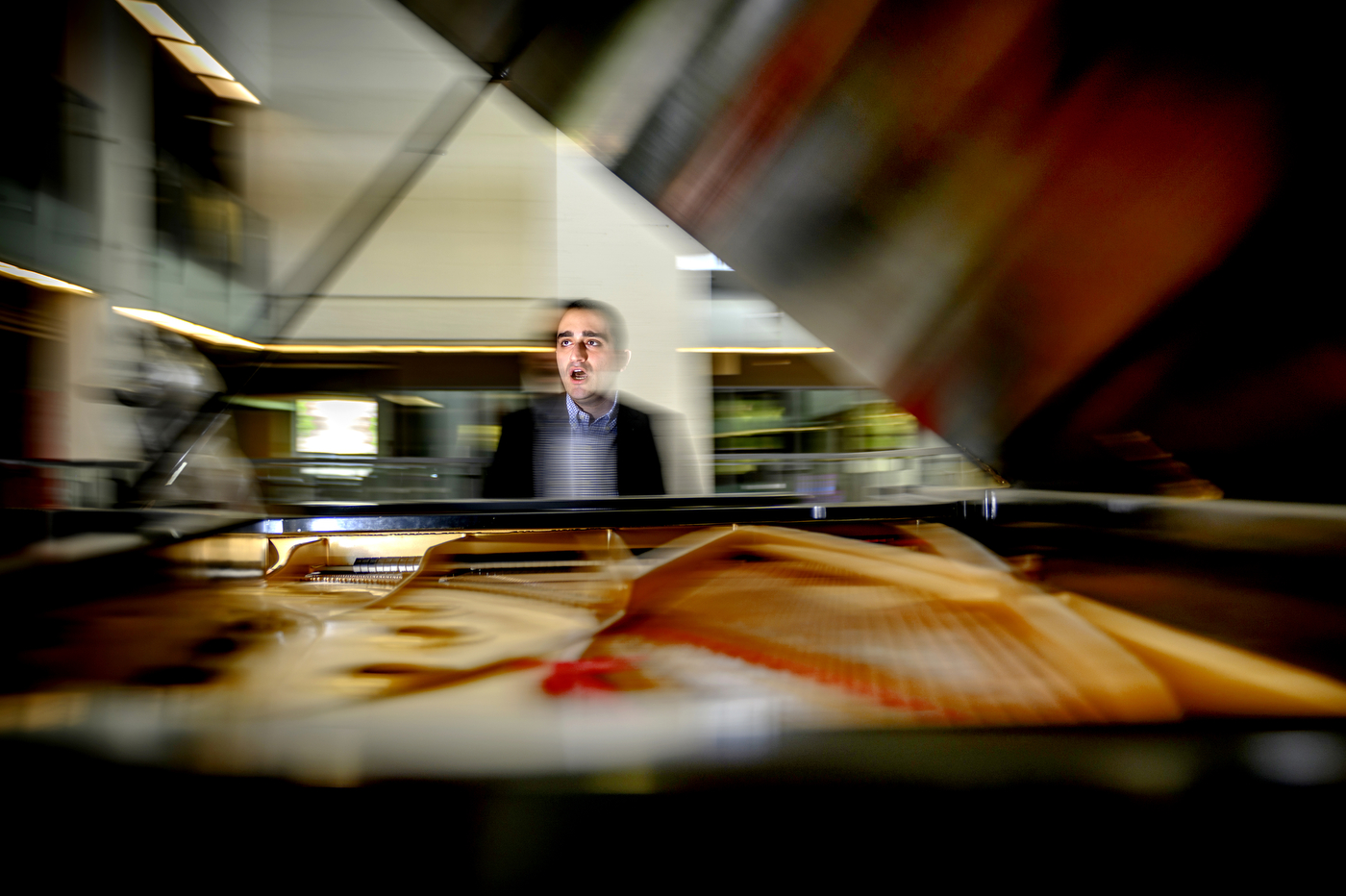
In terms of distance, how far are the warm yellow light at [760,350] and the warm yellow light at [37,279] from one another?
4.61 metres

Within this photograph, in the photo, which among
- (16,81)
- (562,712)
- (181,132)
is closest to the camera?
(562,712)

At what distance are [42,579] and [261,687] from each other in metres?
0.51

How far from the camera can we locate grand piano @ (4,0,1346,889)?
0.41m

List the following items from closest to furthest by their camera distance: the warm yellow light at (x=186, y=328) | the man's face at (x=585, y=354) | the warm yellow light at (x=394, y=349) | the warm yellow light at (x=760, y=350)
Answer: the man's face at (x=585, y=354), the warm yellow light at (x=186, y=328), the warm yellow light at (x=394, y=349), the warm yellow light at (x=760, y=350)

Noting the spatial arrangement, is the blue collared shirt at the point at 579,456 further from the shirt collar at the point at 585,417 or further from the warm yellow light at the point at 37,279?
the warm yellow light at the point at 37,279

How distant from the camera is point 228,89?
18.6 feet

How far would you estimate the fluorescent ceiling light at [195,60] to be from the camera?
5.42 meters

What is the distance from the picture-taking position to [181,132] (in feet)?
18.6

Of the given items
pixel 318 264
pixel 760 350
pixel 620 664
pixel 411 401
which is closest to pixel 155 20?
pixel 318 264

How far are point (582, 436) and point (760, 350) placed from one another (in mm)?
4486

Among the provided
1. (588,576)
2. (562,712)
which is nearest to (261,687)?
(562,712)

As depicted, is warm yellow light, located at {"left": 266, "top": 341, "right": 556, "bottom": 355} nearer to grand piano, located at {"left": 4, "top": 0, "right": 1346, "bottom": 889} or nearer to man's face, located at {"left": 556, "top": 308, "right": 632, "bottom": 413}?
man's face, located at {"left": 556, "top": 308, "right": 632, "bottom": 413}

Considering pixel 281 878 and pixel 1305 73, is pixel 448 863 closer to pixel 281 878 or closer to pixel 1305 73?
pixel 281 878

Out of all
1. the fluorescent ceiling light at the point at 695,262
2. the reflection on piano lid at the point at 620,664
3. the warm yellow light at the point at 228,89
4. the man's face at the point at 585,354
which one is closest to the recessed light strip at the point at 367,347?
the fluorescent ceiling light at the point at 695,262
